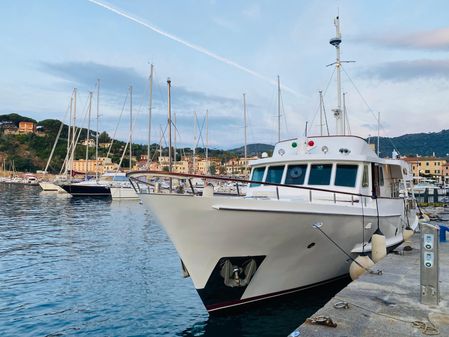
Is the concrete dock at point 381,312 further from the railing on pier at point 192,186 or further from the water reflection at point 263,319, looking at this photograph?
the railing on pier at point 192,186

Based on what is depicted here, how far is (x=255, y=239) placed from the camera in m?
7.43

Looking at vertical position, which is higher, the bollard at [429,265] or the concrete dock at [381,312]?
the bollard at [429,265]

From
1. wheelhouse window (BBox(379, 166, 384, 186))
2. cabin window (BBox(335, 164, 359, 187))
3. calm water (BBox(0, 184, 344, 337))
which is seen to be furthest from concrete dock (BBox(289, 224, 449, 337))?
wheelhouse window (BBox(379, 166, 384, 186))

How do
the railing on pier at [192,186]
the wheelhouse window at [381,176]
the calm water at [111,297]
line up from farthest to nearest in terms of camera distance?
the wheelhouse window at [381,176], the calm water at [111,297], the railing on pier at [192,186]

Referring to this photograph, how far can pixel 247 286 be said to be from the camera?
7879mm

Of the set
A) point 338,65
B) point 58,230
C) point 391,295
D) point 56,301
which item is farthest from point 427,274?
point 58,230

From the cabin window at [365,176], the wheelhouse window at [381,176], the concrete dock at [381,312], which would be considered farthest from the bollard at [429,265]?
the wheelhouse window at [381,176]

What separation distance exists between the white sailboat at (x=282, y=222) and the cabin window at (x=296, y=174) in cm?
3

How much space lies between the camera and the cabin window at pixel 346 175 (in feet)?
31.8

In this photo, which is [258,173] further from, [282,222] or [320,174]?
[282,222]

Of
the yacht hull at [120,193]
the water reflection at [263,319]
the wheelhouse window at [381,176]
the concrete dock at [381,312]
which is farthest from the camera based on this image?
the yacht hull at [120,193]

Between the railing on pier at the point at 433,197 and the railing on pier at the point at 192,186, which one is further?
the railing on pier at the point at 433,197

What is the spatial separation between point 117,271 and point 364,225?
756cm

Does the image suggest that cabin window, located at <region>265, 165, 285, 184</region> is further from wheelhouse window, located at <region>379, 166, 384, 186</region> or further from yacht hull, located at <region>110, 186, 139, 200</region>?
yacht hull, located at <region>110, 186, 139, 200</region>
